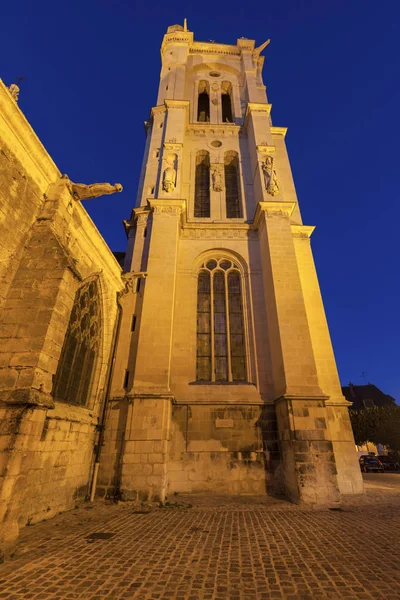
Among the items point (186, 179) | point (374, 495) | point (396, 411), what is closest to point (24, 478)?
point (374, 495)

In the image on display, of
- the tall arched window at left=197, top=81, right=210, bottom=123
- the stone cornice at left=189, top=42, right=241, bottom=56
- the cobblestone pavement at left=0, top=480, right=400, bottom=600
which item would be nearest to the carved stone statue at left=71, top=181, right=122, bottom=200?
the cobblestone pavement at left=0, top=480, right=400, bottom=600

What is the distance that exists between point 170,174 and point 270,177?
512 centimetres

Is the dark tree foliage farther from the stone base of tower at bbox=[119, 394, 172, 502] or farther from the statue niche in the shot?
the statue niche

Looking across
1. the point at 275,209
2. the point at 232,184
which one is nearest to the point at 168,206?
the point at 275,209

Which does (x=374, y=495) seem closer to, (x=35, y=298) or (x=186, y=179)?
(x=35, y=298)

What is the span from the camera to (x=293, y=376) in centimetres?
972

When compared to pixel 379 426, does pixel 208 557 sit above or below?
below

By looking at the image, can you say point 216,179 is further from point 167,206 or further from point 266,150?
point 167,206

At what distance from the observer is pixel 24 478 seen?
4859 millimetres

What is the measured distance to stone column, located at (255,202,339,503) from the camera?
820cm

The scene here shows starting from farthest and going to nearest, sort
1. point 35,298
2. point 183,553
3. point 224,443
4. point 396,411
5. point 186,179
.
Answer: point 396,411
point 186,179
point 224,443
point 35,298
point 183,553

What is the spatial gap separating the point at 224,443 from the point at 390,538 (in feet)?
17.5

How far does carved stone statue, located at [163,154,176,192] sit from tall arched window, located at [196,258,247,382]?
427 cm

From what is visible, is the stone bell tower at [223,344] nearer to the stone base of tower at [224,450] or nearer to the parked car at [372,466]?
the stone base of tower at [224,450]
